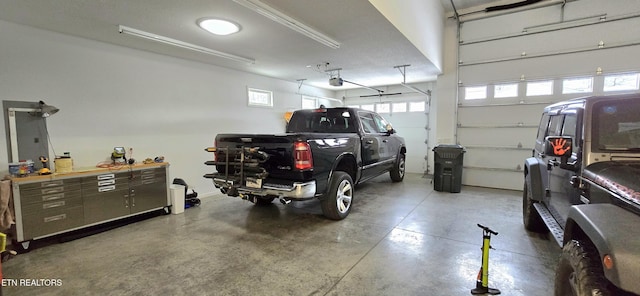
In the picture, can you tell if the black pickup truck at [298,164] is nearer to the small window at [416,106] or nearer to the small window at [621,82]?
the small window at [416,106]

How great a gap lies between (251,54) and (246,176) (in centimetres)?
255

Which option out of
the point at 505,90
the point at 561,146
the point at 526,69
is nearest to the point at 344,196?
the point at 561,146

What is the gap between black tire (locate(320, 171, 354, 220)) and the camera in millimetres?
3982

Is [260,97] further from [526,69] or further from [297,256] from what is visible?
[526,69]

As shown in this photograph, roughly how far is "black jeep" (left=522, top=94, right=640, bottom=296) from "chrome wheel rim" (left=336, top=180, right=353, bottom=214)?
2390 mm

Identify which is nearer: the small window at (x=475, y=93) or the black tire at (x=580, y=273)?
the black tire at (x=580, y=273)

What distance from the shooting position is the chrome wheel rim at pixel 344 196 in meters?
4.11

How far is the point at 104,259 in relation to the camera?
118 inches

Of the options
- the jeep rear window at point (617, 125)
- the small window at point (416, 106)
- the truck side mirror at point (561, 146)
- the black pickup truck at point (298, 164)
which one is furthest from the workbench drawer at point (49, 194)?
the small window at point (416, 106)

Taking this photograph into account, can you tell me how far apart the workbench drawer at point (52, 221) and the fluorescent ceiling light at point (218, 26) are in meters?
2.91

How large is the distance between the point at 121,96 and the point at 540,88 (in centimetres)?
805

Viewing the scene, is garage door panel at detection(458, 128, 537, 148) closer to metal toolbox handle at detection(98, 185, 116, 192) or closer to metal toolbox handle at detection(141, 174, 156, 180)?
metal toolbox handle at detection(141, 174, 156, 180)

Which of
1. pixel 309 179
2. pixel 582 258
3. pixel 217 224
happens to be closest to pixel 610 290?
pixel 582 258

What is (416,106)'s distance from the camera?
865 centimetres
